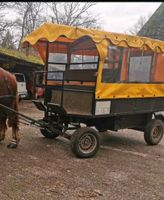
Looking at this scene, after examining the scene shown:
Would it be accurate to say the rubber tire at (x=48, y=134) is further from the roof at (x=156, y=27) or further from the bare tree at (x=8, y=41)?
the bare tree at (x=8, y=41)

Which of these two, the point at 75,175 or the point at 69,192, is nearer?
the point at 69,192

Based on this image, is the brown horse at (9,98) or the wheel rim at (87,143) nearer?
the wheel rim at (87,143)

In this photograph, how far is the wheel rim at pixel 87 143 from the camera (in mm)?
6680

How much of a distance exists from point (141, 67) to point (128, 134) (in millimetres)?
2762

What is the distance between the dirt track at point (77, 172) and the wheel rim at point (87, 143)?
0.78ft

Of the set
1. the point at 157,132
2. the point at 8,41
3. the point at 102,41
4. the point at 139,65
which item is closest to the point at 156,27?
the point at 8,41

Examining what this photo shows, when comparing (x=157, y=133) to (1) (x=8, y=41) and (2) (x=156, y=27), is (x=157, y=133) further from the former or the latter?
(1) (x=8, y=41)

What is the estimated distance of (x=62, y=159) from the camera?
6.48 metres

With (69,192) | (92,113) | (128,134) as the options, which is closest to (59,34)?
(92,113)

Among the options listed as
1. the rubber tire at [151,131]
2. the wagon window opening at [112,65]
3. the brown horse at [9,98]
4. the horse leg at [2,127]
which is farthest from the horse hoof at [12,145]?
the rubber tire at [151,131]

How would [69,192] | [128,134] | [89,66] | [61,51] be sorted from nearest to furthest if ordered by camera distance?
[69,192], [89,66], [61,51], [128,134]

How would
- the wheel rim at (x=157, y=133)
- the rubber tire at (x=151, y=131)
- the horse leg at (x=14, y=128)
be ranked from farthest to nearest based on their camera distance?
the wheel rim at (x=157, y=133), the rubber tire at (x=151, y=131), the horse leg at (x=14, y=128)

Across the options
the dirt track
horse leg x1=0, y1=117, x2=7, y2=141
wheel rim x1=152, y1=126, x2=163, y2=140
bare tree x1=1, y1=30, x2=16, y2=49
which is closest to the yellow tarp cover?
wheel rim x1=152, y1=126, x2=163, y2=140

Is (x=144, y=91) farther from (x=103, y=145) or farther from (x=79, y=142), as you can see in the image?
(x=79, y=142)
